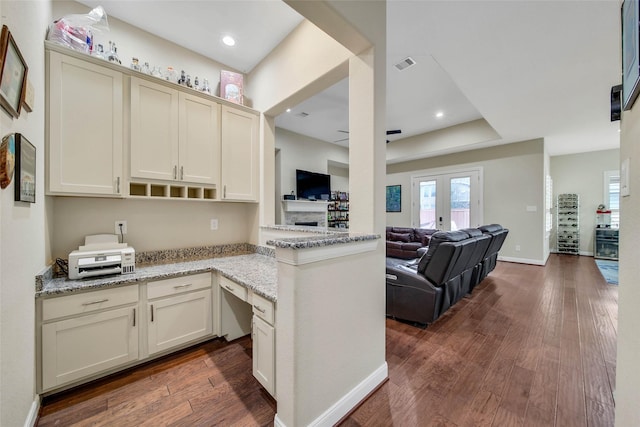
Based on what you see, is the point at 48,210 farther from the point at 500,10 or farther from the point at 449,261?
the point at 500,10

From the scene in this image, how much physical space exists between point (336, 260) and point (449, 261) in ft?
5.26

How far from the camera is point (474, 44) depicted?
247 centimetres

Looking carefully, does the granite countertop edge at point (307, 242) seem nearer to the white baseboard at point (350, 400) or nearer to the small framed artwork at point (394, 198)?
the white baseboard at point (350, 400)

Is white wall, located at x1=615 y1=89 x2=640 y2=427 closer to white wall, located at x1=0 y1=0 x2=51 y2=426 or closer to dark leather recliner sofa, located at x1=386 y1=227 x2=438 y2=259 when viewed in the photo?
white wall, located at x1=0 y1=0 x2=51 y2=426

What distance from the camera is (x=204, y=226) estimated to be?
267 cm

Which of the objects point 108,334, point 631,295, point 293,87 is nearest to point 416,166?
point 293,87

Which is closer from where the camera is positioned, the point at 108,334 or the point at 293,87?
the point at 108,334

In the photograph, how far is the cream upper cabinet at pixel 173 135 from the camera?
2020 millimetres

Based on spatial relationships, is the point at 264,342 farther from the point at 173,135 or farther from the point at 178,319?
the point at 173,135

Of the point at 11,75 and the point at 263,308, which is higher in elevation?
the point at 11,75

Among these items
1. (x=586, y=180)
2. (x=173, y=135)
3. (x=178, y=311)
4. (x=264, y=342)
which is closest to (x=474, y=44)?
(x=173, y=135)

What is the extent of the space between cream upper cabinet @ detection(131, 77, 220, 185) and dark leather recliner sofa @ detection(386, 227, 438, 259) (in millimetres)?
4300

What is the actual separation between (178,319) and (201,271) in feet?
1.35

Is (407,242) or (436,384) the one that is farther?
(407,242)
